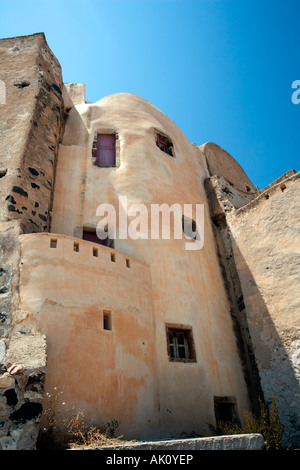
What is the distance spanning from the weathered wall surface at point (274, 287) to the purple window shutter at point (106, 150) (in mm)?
4665

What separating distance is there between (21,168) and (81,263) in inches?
141

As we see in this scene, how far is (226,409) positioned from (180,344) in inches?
77.3

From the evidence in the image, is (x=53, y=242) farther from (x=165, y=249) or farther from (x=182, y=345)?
(x=182, y=345)

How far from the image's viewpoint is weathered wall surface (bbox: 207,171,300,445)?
28.2 ft

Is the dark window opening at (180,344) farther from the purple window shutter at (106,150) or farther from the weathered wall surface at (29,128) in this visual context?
the purple window shutter at (106,150)

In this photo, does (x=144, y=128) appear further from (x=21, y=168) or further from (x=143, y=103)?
(x=21, y=168)

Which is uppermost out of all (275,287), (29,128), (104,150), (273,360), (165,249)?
(104,150)

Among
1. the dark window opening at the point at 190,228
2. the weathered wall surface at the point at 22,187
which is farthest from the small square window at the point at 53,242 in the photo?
the dark window opening at the point at 190,228

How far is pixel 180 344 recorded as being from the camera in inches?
362

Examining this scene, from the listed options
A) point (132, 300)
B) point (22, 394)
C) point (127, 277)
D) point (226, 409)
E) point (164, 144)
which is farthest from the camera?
point (164, 144)

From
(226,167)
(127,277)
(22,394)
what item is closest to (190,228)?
(127,277)

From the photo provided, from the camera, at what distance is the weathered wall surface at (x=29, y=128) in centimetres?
938

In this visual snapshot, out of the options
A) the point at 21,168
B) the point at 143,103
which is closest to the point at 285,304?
the point at 21,168

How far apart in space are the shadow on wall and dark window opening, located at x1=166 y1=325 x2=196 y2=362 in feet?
5.70
